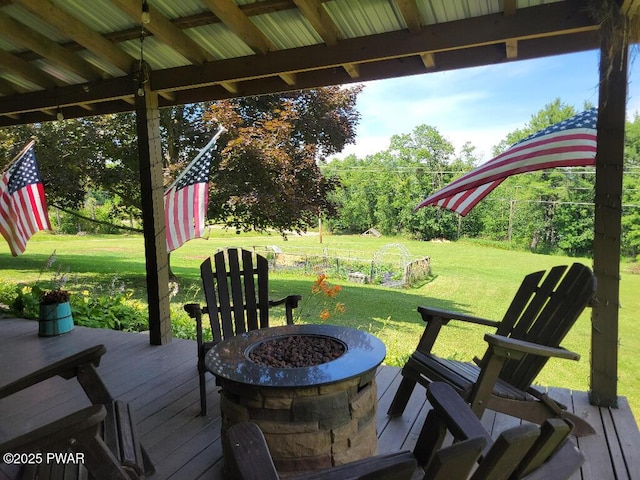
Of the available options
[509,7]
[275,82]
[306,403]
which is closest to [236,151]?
[275,82]

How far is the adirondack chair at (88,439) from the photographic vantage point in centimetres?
128

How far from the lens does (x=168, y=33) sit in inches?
117

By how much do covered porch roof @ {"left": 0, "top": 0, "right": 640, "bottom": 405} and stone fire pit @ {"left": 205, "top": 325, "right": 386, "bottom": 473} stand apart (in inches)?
A: 61.3

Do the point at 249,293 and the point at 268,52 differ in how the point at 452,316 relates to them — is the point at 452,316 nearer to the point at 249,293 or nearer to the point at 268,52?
the point at 249,293

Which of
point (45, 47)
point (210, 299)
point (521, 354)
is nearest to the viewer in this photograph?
point (521, 354)

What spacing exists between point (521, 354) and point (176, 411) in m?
1.97

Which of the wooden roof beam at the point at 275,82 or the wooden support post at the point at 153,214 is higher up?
the wooden roof beam at the point at 275,82

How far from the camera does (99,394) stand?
1914mm

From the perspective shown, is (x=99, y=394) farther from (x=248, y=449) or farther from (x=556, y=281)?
(x=556, y=281)

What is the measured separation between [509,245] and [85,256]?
1177 cm

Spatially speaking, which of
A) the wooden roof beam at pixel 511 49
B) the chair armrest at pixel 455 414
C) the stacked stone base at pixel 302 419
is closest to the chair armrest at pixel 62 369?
the stacked stone base at pixel 302 419

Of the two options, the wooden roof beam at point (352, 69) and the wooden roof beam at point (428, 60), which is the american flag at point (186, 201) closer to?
the wooden roof beam at point (352, 69)

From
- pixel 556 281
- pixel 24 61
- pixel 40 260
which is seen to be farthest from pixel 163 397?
pixel 40 260

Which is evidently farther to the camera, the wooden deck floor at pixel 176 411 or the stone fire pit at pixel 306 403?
the wooden deck floor at pixel 176 411
